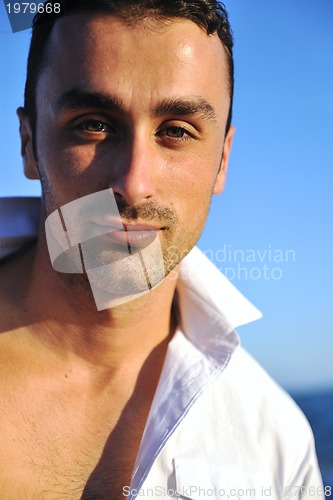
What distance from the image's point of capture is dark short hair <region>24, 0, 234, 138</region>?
7.73ft

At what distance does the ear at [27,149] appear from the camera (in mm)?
2703

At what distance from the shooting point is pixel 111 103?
222cm

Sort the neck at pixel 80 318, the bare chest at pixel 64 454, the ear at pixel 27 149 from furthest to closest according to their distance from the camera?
the ear at pixel 27 149
the neck at pixel 80 318
the bare chest at pixel 64 454

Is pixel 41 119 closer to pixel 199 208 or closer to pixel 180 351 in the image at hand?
pixel 199 208

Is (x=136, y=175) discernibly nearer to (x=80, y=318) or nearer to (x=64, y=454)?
(x=80, y=318)

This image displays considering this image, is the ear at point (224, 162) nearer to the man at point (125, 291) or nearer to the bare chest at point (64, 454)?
the man at point (125, 291)

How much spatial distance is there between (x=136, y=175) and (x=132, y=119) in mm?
246

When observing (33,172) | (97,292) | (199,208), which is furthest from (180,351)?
(33,172)

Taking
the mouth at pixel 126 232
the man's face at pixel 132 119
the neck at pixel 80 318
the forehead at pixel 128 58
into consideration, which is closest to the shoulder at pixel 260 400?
the neck at pixel 80 318

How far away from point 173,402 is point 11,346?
705mm

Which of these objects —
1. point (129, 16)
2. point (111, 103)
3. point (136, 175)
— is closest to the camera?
point (136, 175)

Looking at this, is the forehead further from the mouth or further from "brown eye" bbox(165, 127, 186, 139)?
the mouth

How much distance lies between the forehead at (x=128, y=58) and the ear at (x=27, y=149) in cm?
33

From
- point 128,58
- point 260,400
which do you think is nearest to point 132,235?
point 128,58
